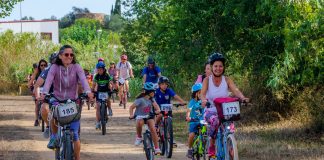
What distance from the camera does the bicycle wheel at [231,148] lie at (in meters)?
9.65

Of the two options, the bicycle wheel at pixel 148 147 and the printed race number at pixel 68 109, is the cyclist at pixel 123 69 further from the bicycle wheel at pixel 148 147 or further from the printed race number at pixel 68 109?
the printed race number at pixel 68 109

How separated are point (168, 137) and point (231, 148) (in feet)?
12.7

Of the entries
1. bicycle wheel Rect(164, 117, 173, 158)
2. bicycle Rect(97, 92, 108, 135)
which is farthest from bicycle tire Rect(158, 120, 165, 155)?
bicycle Rect(97, 92, 108, 135)

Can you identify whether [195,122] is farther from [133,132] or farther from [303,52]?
[133,132]

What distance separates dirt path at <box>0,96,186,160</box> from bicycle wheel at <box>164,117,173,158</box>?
0.25m

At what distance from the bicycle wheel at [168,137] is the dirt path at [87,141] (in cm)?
25

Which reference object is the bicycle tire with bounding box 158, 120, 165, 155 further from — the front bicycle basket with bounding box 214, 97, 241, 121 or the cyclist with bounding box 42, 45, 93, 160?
the front bicycle basket with bounding box 214, 97, 241, 121

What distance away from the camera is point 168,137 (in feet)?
44.5

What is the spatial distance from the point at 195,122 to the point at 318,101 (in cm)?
499

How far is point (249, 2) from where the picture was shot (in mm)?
18219

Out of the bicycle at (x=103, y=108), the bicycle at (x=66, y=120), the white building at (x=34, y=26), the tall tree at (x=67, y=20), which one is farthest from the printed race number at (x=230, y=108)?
the tall tree at (x=67, y=20)

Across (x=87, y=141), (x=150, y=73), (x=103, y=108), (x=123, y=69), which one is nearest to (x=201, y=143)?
(x=87, y=141)

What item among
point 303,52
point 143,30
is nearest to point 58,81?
point 303,52

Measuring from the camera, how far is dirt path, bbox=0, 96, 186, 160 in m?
14.2
